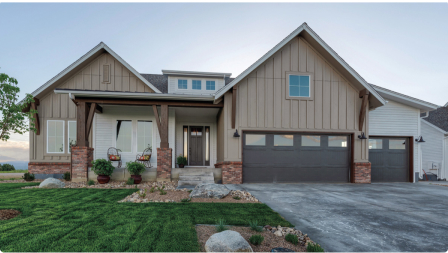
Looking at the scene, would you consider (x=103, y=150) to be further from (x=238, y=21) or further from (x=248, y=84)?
(x=238, y=21)

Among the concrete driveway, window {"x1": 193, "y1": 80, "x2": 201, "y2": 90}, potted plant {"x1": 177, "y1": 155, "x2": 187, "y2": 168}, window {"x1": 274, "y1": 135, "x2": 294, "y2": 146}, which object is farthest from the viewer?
window {"x1": 193, "y1": 80, "x2": 201, "y2": 90}

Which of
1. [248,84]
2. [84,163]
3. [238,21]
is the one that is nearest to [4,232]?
[84,163]

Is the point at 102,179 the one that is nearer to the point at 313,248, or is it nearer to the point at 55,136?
the point at 55,136

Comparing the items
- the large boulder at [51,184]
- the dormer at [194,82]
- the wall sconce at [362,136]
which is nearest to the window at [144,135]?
the dormer at [194,82]

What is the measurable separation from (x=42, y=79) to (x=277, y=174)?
1344 cm

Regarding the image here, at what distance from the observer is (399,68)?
1434cm

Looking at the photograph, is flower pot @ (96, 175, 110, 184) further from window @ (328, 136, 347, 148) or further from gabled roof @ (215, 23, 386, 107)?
window @ (328, 136, 347, 148)

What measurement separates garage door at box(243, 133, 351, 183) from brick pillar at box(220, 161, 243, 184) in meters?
0.37

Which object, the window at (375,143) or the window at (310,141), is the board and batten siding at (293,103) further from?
the window at (375,143)

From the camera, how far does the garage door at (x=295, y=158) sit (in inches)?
382

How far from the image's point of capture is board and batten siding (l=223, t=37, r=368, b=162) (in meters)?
9.64

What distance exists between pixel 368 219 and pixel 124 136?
10.8 meters

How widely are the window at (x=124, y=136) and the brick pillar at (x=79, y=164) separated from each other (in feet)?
8.13

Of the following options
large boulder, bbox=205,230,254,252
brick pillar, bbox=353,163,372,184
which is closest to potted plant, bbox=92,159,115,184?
large boulder, bbox=205,230,254,252
